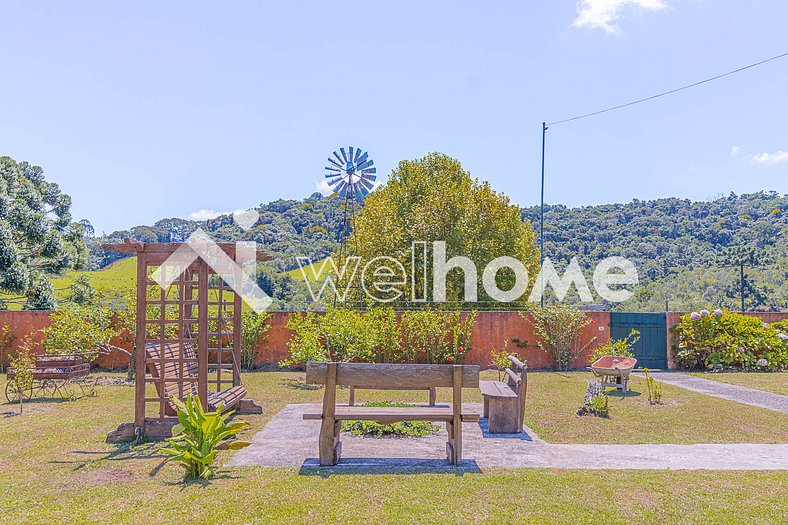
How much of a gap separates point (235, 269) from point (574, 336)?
9.92 m

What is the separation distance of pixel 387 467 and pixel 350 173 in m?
13.0

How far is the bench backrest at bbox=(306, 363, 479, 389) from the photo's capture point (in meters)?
5.30

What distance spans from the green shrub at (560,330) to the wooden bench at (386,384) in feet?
32.4

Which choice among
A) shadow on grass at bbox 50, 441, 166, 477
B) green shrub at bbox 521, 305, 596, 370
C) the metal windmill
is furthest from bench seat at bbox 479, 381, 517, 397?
the metal windmill

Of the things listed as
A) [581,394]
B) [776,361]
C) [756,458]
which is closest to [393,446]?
[756,458]

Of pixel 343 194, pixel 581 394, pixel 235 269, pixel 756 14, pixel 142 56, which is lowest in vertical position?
pixel 581 394

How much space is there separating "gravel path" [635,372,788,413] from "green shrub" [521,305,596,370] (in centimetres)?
203

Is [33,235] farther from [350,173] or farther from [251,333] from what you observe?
[350,173]

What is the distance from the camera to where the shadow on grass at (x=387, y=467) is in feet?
16.5

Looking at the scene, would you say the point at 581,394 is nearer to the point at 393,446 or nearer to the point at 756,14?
the point at 393,446

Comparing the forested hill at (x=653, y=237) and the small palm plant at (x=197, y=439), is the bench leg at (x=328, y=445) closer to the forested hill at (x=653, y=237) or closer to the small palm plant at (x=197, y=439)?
the small palm plant at (x=197, y=439)

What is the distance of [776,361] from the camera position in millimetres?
14570

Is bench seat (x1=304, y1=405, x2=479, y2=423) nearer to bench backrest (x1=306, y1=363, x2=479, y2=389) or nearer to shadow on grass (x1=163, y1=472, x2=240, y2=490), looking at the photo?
bench backrest (x1=306, y1=363, x2=479, y2=389)

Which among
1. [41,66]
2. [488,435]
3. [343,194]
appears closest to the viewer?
[488,435]
